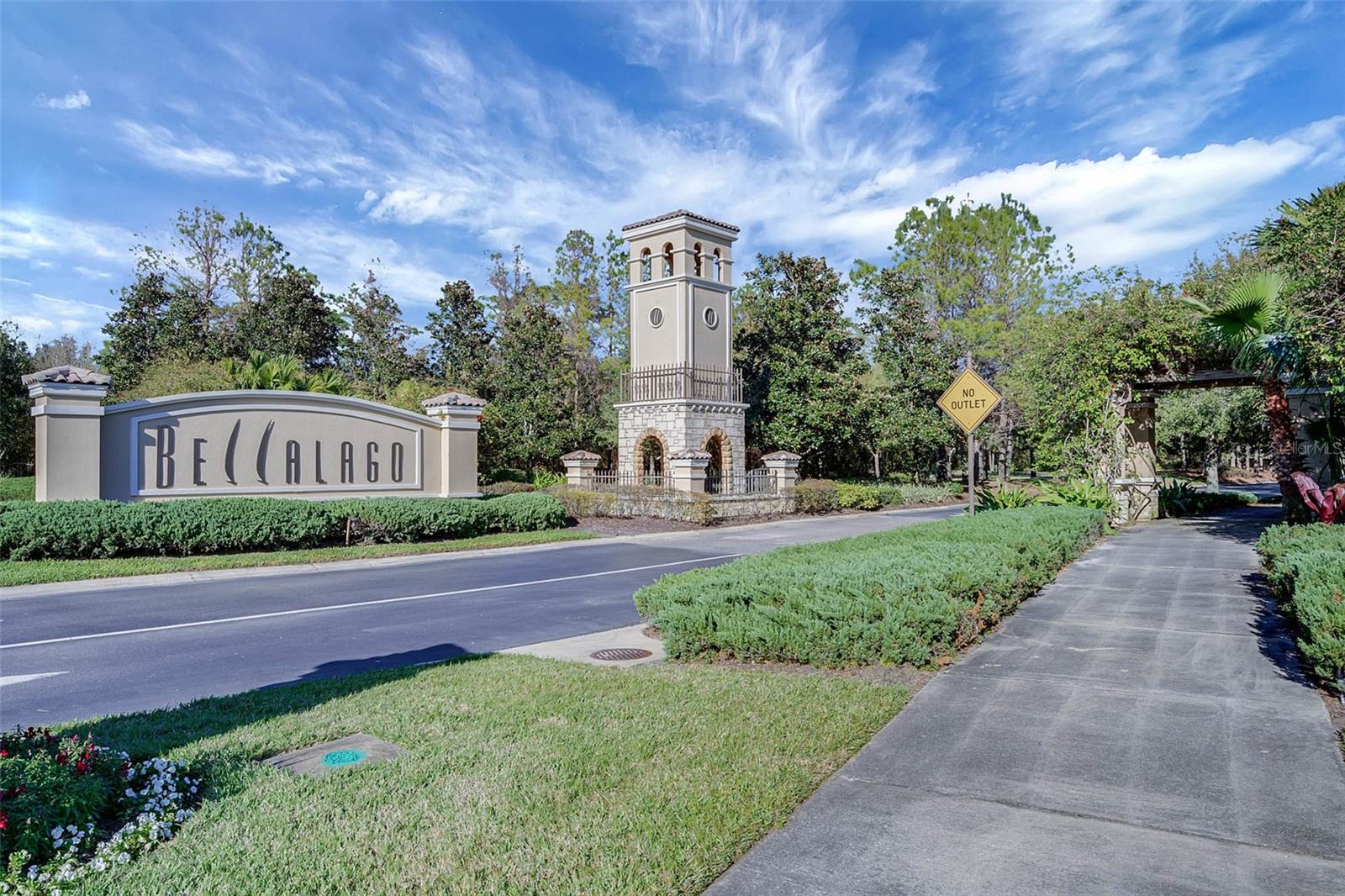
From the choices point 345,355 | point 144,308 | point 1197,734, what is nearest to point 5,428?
point 144,308

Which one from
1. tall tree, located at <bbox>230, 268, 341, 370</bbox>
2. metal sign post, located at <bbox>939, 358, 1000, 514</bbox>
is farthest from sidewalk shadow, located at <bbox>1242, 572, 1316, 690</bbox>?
tall tree, located at <bbox>230, 268, 341, 370</bbox>

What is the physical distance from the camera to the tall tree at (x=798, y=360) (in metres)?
31.7

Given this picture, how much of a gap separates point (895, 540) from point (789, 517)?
15054 mm

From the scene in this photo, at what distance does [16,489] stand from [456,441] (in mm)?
14463

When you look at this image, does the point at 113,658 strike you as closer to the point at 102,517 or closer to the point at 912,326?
the point at 102,517

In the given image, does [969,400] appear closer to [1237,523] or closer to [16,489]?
[1237,523]

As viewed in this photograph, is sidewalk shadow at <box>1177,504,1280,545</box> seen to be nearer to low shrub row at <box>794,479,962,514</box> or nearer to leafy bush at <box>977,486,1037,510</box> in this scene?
leafy bush at <box>977,486,1037,510</box>

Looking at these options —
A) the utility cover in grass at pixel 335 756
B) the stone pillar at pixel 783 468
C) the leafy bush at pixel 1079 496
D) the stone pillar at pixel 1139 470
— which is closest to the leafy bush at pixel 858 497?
the stone pillar at pixel 783 468

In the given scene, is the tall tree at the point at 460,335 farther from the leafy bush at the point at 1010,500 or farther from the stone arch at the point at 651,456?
the leafy bush at the point at 1010,500

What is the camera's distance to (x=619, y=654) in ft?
24.9

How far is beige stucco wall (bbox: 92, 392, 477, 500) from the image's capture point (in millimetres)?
14969

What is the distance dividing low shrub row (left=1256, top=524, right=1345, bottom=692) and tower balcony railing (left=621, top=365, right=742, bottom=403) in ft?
60.7

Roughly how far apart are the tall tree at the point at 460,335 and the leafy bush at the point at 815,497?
523 inches

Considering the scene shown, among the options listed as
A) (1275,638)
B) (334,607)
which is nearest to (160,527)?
(334,607)
